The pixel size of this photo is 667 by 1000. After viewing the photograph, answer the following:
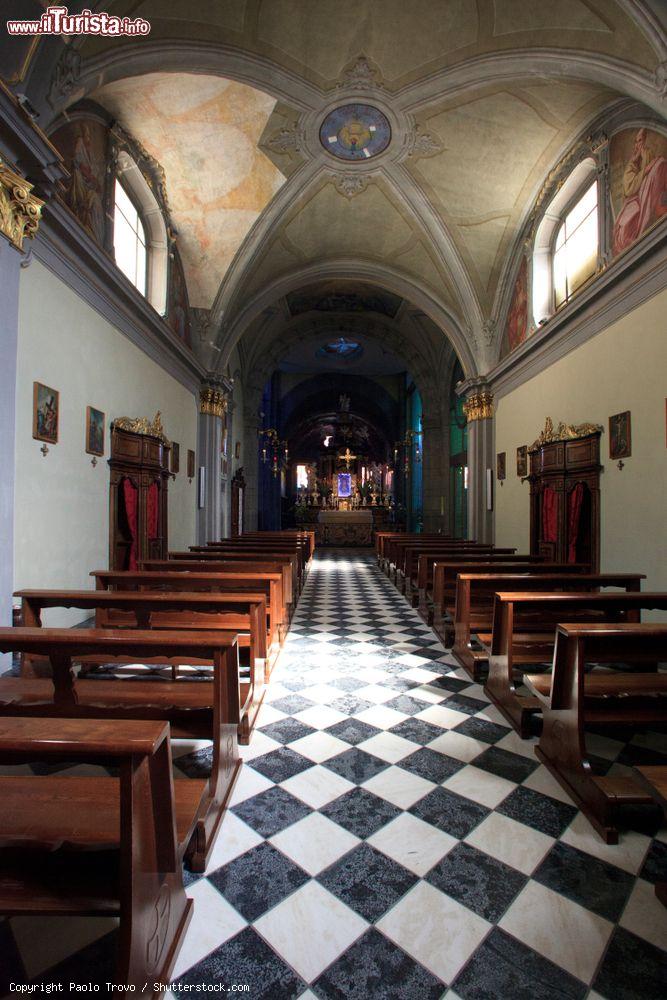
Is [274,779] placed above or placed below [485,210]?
below

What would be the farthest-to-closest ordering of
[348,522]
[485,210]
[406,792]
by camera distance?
[348,522] < [485,210] < [406,792]

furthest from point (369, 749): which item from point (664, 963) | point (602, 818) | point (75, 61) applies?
point (75, 61)

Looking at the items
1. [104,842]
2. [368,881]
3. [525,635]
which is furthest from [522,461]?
[104,842]

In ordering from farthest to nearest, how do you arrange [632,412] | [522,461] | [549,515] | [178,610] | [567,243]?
[522,461] → [567,243] → [549,515] → [632,412] → [178,610]

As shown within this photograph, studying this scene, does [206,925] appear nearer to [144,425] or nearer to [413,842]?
[413,842]

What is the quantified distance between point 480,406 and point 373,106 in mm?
6417

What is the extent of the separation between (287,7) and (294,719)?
331 inches

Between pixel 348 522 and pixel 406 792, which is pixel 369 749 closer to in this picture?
pixel 406 792

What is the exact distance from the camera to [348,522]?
20250mm

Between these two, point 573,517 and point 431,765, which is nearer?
point 431,765

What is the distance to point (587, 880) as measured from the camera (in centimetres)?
191

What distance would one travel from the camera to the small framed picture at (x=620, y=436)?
613 centimetres

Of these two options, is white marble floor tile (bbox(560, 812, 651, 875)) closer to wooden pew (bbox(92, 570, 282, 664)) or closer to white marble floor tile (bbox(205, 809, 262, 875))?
white marble floor tile (bbox(205, 809, 262, 875))

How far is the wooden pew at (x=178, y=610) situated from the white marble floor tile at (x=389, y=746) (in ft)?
2.59
